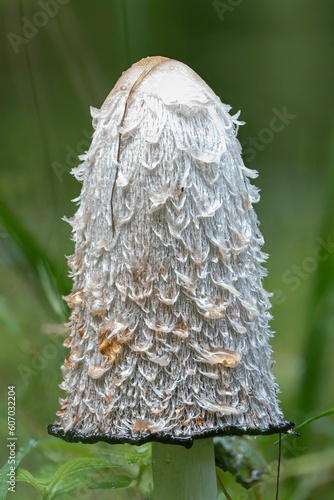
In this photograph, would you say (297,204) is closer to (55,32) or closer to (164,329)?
(55,32)

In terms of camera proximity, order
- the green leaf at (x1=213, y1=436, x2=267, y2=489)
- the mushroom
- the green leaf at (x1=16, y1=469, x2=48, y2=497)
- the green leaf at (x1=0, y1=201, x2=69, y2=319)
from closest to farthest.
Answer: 1. the mushroom
2. the green leaf at (x1=16, y1=469, x2=48, y2=497)
3. the green leaf at (x1=213, y1=436, x2=267, y2=489)
4. the green leaf at (x1=0, y1=201, x2=69, y2=319)

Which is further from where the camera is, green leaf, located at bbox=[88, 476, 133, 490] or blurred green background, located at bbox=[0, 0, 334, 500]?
blurred green background, located at bbox=[0, 0, 334, 500]

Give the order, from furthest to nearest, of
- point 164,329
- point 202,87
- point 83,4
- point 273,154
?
point 273,154, point 83,4, point 202,87, point 164,329

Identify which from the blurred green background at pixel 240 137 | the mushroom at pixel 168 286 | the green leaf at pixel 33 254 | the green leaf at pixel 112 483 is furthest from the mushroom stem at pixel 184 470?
the green leaf at pixel 33 254

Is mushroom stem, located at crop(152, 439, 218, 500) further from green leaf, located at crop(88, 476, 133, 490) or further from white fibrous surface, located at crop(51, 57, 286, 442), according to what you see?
white fibrous surface, located at crop(51, 57, 286, 442)

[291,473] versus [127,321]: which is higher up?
[127,321]

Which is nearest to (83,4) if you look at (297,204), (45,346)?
(297,204)

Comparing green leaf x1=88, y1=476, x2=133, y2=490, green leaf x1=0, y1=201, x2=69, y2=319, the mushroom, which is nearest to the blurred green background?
green leaf x1=0, y1=201, x2=69, y2=319

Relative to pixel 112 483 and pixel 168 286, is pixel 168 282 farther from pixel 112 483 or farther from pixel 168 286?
pixel 112 483

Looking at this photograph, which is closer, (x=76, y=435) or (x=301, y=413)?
(x=76, y=435)
